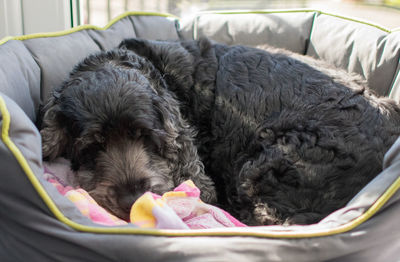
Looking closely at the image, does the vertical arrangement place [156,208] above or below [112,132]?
below

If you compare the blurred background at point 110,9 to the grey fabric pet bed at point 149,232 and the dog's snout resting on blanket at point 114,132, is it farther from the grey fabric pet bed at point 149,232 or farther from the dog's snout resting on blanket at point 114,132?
the grey fabric pet bed at point 149,232

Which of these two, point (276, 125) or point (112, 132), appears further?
point (276, 125)

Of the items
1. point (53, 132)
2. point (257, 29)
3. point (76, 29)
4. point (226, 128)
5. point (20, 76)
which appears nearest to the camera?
point (53, 132)

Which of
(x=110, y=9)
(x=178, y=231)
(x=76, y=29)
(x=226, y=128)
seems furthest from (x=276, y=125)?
(x=110, y=9)

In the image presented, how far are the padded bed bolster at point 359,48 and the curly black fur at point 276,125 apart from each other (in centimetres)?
58

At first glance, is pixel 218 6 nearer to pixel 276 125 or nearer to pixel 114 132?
pixel 276 125

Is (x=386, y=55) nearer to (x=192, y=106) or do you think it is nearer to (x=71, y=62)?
(x=192, y=106)

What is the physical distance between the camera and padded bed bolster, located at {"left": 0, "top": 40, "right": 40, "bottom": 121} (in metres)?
2.39

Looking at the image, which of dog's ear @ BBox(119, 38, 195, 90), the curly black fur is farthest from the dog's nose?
dog's ear @ BBox(119, 38, 195, 90)

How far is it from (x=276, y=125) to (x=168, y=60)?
956 mm

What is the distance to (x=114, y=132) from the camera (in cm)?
224

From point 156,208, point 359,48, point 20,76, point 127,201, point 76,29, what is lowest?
point 127,201

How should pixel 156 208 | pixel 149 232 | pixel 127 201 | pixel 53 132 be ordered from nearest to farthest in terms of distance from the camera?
pixel 149 232
pixel 156 208
pixel 127 201
pixel 53 132

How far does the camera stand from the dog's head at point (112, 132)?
2191 millimetres
